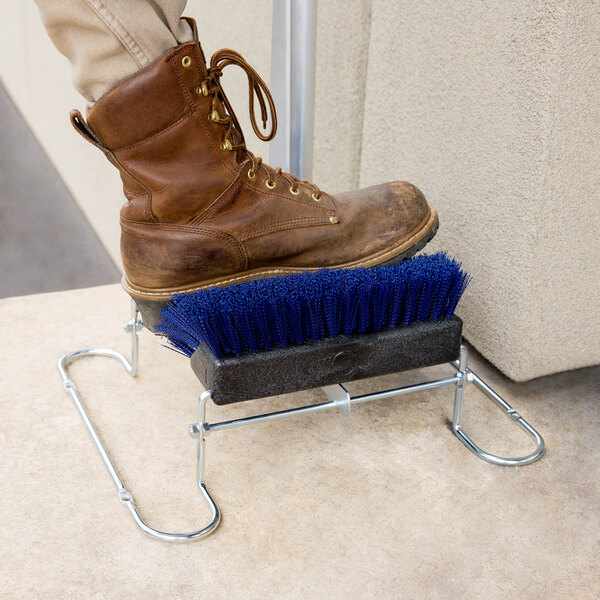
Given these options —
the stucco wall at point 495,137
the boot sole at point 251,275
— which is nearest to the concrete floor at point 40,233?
the stucco wall at point 495,137

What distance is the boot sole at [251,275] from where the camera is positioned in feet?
2.43

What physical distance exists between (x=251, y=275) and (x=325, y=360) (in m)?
0.15

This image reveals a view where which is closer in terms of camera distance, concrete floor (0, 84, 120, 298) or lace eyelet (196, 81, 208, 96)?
lace eyelet (196, 81, 208, 96)

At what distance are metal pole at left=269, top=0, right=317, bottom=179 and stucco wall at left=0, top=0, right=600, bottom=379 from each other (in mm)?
147

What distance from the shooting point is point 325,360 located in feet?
2.22

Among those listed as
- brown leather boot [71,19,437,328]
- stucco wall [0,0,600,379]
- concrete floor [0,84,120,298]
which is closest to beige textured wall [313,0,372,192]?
stucco wall [0,0,600,379]

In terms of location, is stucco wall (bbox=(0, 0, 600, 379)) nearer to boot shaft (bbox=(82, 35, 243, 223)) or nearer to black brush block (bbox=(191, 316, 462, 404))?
black brush block (bbox=(191, 316, 462, 404))

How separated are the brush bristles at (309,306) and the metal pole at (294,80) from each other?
231 mm

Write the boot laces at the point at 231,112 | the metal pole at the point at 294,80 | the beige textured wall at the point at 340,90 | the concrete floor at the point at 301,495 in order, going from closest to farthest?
1. the concrete floor at the point at 301,495
2. the boot laces at the point at 231,112
3. the metal pole at the point at 294,80
4. the beige textured wall at the point at 340,90

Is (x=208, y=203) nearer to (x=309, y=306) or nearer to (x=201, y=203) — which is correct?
(x=201, y=203)

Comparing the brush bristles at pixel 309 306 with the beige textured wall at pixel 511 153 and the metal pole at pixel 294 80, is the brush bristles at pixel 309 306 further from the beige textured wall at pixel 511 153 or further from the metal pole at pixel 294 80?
the metal pole at pixel 294 80

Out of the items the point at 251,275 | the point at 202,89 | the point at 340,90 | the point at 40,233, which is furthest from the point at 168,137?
the point at 40,233

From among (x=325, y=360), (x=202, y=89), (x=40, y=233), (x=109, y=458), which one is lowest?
(x=40, y=233)

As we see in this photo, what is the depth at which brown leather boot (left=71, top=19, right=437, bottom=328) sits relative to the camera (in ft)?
2.17
